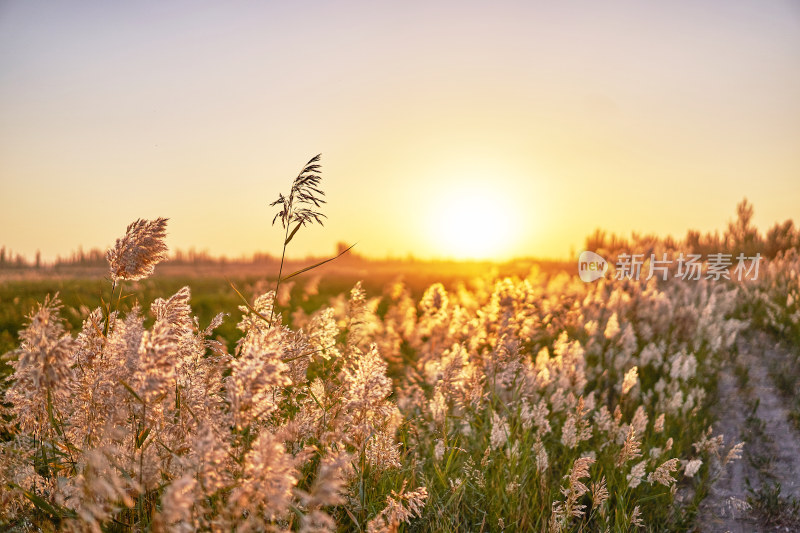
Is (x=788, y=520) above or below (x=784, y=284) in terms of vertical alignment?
below

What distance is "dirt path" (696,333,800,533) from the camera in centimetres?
467

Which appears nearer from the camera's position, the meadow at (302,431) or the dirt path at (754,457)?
the meadow at (302,431)

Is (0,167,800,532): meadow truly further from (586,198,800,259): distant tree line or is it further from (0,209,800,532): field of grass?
(586,198,800,259): distant tree line

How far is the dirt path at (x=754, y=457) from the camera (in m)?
4.67

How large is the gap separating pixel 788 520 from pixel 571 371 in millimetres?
2008

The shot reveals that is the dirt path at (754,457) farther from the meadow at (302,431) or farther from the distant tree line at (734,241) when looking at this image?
the distant tree line at (734,241)

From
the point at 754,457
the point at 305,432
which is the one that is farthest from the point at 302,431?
the point at 754,457

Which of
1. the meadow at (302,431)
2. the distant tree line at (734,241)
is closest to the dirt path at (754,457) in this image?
the meadow at (302,431)

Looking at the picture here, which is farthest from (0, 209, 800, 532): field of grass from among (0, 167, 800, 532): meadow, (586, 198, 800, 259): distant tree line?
(586, 198, 800, 259): distant tree line

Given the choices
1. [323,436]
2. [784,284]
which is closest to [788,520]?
[323,436]

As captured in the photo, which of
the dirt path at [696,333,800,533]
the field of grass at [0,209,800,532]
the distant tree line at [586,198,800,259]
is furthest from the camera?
the distant tree line at [586,198,800,259]

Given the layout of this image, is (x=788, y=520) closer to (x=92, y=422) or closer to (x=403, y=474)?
(x=403, y=474)

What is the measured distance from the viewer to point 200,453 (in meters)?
1.85

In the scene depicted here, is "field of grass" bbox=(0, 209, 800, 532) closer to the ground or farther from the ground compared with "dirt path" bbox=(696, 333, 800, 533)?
farther from the ground
